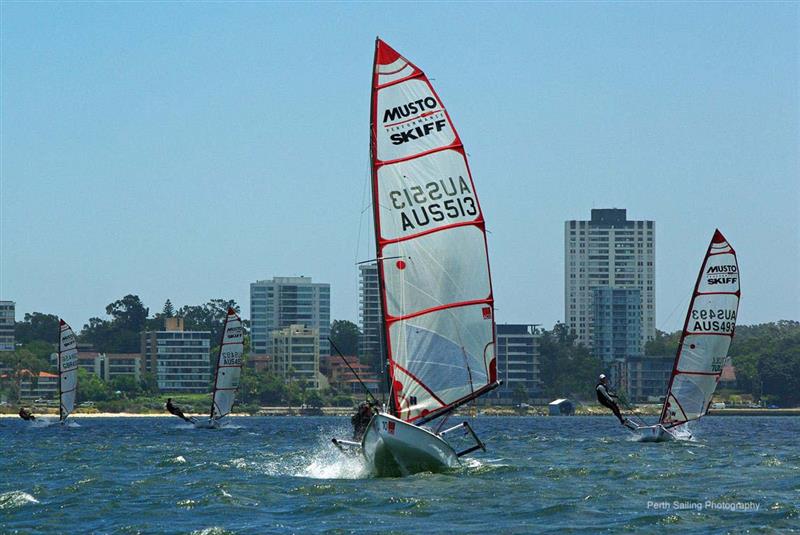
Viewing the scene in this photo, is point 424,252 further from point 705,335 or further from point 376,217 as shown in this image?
point 705,335

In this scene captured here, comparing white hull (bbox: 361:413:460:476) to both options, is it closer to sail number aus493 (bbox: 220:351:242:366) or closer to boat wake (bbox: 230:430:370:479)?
boat wake (bbox: 230:430:370:479)

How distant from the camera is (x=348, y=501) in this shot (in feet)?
105

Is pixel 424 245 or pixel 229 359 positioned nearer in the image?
pixel 424 245

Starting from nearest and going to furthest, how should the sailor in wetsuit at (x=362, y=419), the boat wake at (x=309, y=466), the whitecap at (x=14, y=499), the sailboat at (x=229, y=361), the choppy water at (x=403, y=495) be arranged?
the choppy water at (x=403, y=495)
the whitecap at (x=14, y=499)
the sailor in wetsuit at (x=362, y=419)
the boat wake at (x=309, y=466)
the sailboat at (x=229, y=361)

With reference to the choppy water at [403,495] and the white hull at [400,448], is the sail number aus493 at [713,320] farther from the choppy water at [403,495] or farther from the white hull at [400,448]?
the white hull at [400,448]

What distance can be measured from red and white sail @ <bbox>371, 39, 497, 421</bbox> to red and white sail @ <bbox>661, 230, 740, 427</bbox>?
83.5 ft

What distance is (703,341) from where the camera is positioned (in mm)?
62125

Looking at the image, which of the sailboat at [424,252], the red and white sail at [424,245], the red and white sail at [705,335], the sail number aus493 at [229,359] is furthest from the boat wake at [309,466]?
the sail number aus493 at [229,359]

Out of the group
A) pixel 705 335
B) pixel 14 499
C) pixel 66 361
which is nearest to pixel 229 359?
pixel 66 361

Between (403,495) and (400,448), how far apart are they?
2777mm

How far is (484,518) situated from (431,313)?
863cm

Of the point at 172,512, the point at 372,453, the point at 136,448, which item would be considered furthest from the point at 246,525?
the point at 136,448

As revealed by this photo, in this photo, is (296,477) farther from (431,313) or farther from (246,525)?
(246,525)

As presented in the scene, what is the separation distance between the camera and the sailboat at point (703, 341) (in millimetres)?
61062
